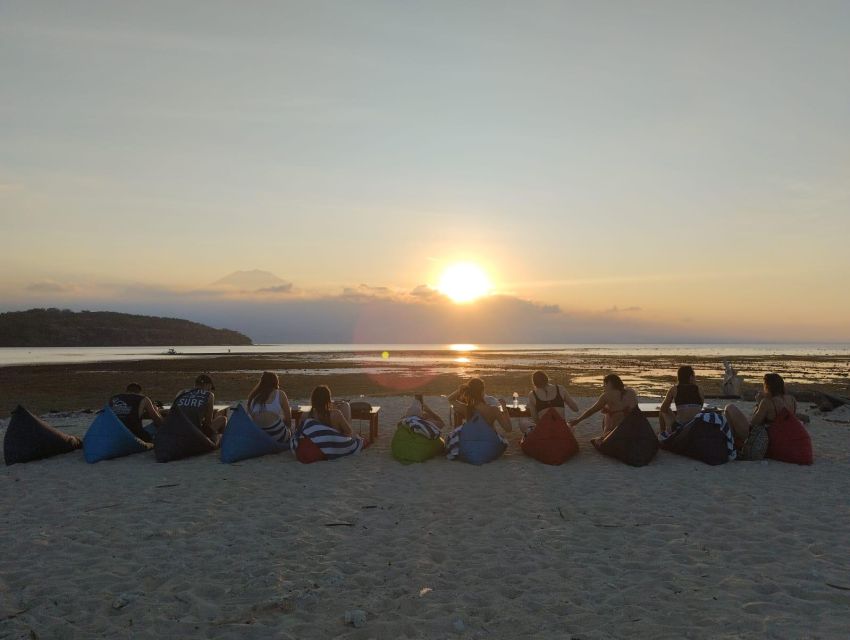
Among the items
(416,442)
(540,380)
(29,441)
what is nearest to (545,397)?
(540,380)

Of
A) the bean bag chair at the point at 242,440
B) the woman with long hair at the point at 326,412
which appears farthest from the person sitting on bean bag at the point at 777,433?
the bean bag chair at the point at 242,440

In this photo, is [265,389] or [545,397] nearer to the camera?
[265,389]

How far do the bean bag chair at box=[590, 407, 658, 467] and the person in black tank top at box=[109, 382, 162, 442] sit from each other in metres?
8.11

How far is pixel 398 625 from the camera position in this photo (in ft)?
14.0

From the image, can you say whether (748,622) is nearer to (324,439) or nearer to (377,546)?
(377,546)

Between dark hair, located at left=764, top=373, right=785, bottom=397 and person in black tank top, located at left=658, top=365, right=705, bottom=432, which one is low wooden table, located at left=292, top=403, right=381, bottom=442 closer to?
person in black tank top, located at left=658, top=365, right=705, bottom=432

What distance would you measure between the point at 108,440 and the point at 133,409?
73 cm

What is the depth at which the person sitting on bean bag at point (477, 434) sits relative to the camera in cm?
973

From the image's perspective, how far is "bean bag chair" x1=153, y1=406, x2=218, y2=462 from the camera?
9.77 metres

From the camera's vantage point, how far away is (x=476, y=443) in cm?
975

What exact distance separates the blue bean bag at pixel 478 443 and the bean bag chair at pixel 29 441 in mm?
7040

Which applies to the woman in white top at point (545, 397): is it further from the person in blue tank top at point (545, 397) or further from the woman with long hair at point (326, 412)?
the woman with long hair at point (326, 412)

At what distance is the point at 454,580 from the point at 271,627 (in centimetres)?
159

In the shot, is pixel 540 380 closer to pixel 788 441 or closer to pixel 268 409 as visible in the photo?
pixel 788 441
